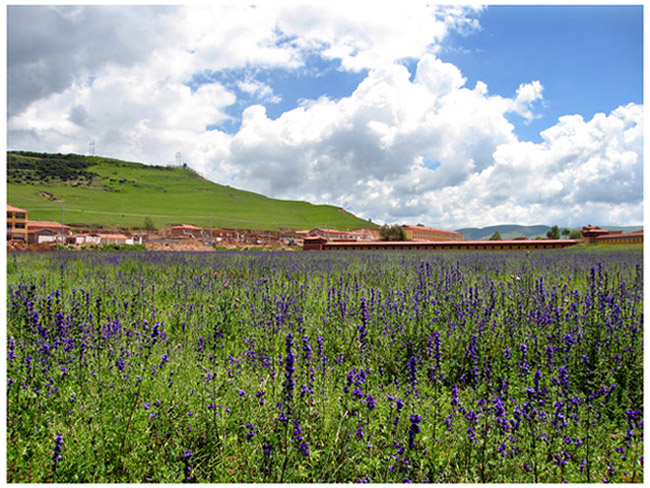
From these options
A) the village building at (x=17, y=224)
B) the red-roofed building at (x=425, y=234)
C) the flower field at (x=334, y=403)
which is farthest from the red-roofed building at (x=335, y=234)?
the flower field at (x=334, y=403)

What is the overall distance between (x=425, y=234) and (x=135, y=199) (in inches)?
3855

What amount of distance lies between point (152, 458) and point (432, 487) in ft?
5.67

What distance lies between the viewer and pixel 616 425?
304 centimetres

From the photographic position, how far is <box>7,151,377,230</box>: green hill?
318 ft

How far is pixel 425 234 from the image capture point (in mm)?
129500

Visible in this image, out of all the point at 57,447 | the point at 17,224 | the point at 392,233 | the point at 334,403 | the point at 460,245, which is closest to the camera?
the point at 57,447

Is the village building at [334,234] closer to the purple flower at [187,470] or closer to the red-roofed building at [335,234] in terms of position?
the red-roofed building at [335,234]

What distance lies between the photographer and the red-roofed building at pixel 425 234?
120 m

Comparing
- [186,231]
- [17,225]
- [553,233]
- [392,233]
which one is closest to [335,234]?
[392,233]

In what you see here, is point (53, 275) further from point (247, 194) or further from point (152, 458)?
point (247, 194)

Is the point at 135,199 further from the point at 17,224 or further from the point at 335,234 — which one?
the point at 335,234

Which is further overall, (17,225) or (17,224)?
(17,224)

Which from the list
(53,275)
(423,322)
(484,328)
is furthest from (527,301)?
(53,275)

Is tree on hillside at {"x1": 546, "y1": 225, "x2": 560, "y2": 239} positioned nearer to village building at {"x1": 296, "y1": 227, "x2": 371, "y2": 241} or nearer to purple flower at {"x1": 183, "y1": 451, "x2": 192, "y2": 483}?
village building at {"x1": 296, "y1": 227, "x2": 371, "y2": 241}
